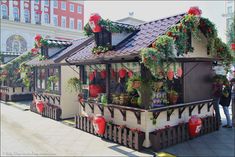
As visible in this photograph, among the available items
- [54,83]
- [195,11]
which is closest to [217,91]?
[195,11]

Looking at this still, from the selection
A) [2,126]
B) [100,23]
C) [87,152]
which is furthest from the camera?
[2,126]

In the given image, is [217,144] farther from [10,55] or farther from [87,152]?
[10,55]

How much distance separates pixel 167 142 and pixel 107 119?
104 inches

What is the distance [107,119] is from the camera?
902cm

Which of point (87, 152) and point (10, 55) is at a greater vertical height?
point (10, 55)

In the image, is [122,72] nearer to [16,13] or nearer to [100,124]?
[100,124]

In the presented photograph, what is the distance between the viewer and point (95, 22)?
348 inches

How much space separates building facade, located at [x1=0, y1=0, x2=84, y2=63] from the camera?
46938 millimetres

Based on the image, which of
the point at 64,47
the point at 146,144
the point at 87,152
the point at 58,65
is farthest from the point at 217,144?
the point at 64,47

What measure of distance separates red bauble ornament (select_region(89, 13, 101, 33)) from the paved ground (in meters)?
4.36

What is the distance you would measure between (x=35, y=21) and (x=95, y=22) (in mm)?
48639

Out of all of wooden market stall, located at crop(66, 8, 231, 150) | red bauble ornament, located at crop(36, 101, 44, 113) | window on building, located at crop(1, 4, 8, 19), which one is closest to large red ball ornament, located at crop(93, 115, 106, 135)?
wooden market stall, located at crop(66, 8, 231, 150)

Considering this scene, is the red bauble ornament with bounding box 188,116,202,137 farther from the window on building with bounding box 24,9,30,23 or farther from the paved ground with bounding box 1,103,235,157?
the window on building with bounding box 24,9,30,23

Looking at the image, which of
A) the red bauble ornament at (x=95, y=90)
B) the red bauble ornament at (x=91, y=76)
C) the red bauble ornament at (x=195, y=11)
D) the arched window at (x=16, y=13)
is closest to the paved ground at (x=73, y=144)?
the red bauble ornament at (x=95, y=90)
